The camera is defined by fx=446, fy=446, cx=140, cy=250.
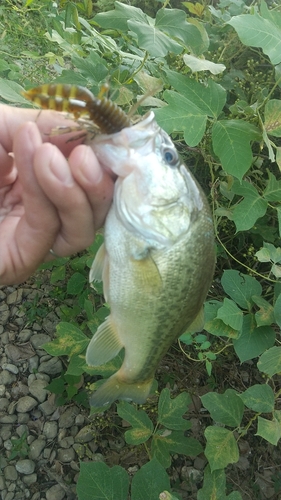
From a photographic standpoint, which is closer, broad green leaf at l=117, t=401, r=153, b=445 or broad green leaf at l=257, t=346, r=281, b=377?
broad green leaf at l=257, t=346, r=281, b=377

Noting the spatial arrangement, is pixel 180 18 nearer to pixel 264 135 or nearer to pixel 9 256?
pixel 264 135

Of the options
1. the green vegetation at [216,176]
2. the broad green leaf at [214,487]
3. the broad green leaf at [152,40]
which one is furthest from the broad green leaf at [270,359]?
the broad green leaf at [152,40]

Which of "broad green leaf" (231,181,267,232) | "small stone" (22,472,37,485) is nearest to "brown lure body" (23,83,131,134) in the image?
"broad green leaf" (231,181,267,232)

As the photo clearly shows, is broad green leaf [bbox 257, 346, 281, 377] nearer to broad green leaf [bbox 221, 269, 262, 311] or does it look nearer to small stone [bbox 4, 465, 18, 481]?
broad green leaf [bbox 221, 269, 262, 311]

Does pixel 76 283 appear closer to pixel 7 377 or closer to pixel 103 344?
pixel 7 377

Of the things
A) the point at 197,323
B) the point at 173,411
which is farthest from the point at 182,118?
the point at 173,411

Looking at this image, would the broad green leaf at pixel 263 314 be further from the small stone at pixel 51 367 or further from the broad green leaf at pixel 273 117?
the small stone at pixel 51 367
